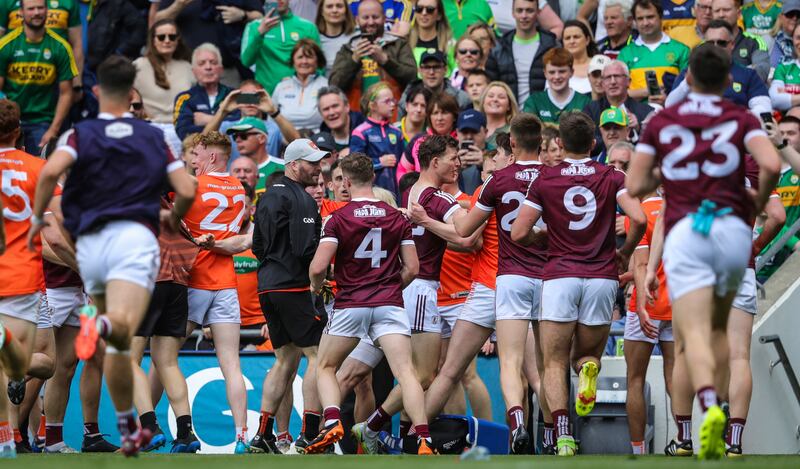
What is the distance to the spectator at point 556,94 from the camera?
1555cm

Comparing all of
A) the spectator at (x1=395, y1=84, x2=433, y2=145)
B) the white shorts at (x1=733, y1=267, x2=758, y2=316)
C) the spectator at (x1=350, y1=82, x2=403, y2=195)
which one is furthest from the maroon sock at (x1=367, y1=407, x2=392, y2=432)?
the spectator at (x1=395, y1=84, x2=433, y2=145)

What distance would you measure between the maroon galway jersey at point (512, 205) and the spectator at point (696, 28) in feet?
19.0

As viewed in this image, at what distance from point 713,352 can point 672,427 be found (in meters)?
5.03

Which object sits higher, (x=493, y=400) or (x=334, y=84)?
(x=334, y=84)

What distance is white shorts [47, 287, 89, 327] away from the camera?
11.5 metres

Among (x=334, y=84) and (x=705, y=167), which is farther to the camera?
(x=334, y=84)

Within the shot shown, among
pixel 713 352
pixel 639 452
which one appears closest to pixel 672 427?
pixel 639 452

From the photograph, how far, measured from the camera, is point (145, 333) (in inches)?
450

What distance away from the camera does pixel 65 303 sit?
11570mm

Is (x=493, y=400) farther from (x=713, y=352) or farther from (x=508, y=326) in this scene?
(x=713, y=352)

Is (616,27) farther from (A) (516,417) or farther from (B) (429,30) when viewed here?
(A) (516,417)

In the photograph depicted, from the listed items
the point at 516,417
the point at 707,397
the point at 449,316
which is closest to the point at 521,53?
the point at 449,316

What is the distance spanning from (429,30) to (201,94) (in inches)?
126

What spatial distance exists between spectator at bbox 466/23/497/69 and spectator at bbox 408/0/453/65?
693 mm
